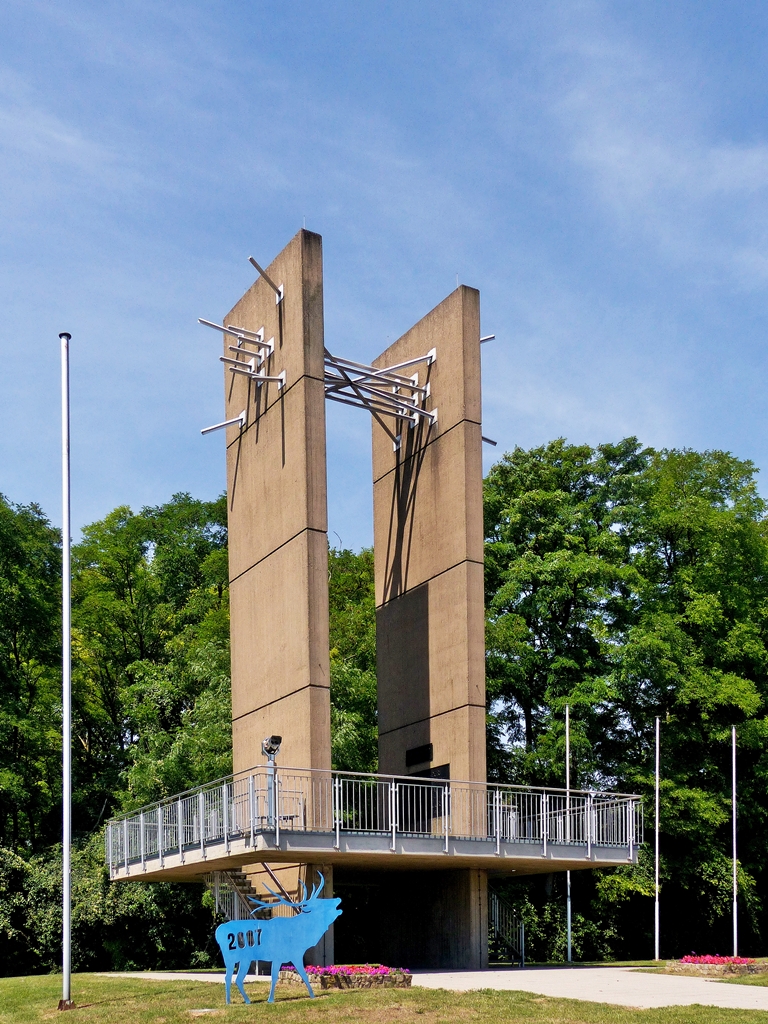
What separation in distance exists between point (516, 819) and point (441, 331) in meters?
10.0

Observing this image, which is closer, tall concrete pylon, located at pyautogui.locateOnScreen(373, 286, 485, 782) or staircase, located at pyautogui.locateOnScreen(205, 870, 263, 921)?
staircase, located at pyautogui.locateOnScreen(205, 870, 263, 921)

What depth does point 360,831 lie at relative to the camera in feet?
67.9

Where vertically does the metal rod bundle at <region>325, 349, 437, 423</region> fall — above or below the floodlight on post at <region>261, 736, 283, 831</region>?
above

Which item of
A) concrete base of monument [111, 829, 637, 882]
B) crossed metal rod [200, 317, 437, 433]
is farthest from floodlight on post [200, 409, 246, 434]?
concrete base of monument [111, 829, 637, 882]

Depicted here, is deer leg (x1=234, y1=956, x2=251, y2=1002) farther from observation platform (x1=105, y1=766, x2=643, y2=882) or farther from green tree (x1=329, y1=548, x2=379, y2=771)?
green tree (x1=329, y1=548, x2=379, y2=771)

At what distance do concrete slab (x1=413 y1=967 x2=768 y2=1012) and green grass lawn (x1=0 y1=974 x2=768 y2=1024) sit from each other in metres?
0.72

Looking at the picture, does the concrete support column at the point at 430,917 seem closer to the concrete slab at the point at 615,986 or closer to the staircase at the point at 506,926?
the concrete slab at the point at 615,986

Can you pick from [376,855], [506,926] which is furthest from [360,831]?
[506,926]

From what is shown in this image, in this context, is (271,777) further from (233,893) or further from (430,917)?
(430,917)

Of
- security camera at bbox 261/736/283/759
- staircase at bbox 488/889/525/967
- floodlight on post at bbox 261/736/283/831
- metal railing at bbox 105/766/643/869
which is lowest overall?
staircase at bbox 488/889/525/967

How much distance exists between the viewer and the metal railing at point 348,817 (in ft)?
67.1

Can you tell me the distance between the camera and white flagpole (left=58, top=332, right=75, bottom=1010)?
17672 millimetres

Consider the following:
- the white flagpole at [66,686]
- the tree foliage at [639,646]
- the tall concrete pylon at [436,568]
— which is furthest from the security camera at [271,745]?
the tree foliage at [639,646]

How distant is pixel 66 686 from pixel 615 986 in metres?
9.23
